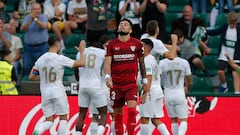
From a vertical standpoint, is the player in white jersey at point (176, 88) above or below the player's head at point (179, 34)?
below

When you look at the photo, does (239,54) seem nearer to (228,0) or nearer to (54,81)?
(228,0)

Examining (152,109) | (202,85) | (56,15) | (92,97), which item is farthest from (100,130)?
(56,15)

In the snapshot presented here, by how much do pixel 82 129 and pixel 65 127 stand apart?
2.28 ft

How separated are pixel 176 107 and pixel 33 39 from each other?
14.8ft

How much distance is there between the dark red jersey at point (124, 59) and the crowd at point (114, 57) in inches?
0.4

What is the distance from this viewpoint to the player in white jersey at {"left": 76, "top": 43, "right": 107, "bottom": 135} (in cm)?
1811

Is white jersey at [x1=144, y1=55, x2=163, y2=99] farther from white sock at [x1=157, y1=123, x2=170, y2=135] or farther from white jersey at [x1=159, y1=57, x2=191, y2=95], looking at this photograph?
white sock at [x1=157, y1=123, x2=170, y2=135]

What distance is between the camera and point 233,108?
19.3 metres

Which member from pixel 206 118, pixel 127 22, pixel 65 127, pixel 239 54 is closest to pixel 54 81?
pixel 65 127

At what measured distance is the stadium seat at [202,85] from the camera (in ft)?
70.1

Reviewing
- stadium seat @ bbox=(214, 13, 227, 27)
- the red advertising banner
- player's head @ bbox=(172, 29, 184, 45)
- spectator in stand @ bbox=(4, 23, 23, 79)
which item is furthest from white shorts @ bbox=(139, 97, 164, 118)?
spectator in stand @ bbox=(4, 23, 23, 79)

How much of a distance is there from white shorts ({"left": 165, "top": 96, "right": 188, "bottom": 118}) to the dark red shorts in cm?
209

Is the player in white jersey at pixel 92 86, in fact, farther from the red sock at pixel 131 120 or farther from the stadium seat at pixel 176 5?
the stadium seat at pixel 176 5

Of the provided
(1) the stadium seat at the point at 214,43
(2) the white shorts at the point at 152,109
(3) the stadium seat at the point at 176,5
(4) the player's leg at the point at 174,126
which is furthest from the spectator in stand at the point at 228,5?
(2) the white shorts at the point at 152,109
